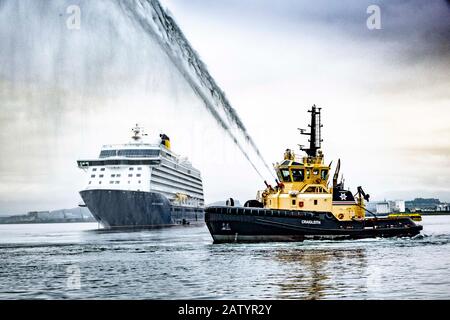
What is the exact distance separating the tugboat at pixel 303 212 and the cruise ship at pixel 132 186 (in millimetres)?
33617

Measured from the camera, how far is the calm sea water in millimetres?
14328

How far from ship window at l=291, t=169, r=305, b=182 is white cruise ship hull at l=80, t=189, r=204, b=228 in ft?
113

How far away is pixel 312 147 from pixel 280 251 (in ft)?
32.5

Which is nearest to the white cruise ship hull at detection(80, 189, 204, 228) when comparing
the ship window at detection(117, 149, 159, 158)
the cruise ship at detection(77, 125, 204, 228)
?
the cruise ship at detection(77, 125, 204, 228)

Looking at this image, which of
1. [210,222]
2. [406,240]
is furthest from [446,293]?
[406,240]

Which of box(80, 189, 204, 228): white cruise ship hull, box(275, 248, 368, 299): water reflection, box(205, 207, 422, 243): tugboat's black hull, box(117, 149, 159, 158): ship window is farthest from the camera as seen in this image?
box(117, 149, 159, 158): ship window

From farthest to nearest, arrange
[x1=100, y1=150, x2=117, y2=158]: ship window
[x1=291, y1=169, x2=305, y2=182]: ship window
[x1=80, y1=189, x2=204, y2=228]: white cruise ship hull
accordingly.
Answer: [x1=100, y1=150, x2=117, y2=158]: ship window
[x1=80, y1=189, x2=204, y2=228]: white cruise ship hull
[x1=291, y1=169, x2=305, y2=182]: ship window

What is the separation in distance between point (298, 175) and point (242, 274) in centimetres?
1541

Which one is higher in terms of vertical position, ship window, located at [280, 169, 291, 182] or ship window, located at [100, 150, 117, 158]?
ship window, located at [100, 150, 117, 158]

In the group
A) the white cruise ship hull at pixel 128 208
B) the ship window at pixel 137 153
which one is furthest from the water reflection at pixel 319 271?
the ship window at pixel 137 153

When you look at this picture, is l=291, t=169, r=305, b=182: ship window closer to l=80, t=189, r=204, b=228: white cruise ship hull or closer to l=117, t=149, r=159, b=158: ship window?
l=80, t=189, r=204, b=228: white cruise ship hull

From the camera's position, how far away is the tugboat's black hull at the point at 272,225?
1228 inches
